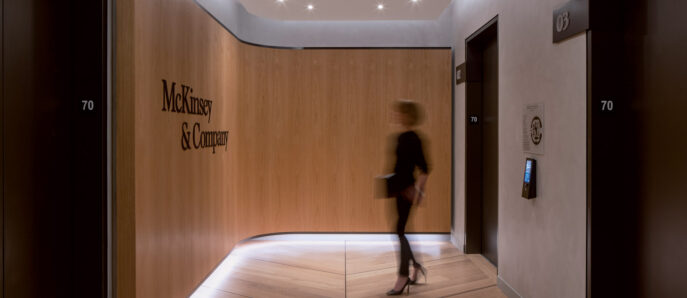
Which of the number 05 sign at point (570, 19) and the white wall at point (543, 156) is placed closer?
the number 05 sign at point (570, 19)

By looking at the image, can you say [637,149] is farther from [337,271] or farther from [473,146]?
[337,271]

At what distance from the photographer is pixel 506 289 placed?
3699 mm

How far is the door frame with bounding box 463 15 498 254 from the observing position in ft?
16.0

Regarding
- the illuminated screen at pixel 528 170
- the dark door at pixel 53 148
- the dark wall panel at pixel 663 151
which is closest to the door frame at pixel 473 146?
the illuminated screen at pixel 528 170

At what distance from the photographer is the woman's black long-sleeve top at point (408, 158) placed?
11.5ft

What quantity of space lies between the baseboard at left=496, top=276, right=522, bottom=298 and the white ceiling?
3.06m

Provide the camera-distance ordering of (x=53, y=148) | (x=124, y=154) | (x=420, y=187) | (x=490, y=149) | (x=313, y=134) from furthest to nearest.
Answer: (x=313, y=134)
(x=490, y=149)
(x=420, y=187)
(x=124, y=154)
(x=53, y=148)

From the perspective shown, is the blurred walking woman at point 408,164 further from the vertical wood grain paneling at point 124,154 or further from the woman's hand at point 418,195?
the vertical wood grain paneling at point 124,154

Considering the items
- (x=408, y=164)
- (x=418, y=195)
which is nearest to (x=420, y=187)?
(x=418, y=195)

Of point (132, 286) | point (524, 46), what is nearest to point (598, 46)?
point (524, 46)

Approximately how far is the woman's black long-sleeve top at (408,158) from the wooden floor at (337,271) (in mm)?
1087

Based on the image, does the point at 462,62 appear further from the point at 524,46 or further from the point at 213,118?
the point at 213,118

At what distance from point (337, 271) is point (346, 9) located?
3056mm

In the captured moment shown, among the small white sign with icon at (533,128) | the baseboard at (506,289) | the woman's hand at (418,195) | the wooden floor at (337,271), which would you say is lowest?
the wooden floor at (337,271)
